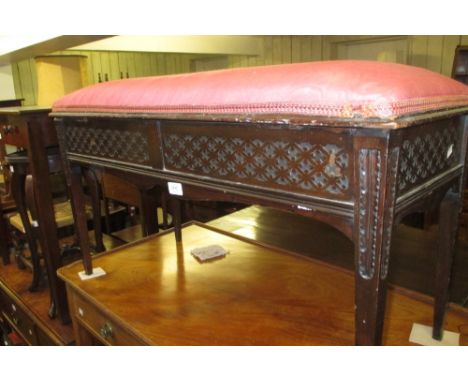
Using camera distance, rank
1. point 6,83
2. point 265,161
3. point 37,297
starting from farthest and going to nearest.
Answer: point 6,83
point 37,297
point 265,161

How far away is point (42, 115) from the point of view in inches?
54.3

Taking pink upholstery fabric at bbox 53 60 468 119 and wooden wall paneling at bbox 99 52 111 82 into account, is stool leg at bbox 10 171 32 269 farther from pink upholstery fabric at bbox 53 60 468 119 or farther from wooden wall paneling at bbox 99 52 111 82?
wooden wall paneling at bbox 99 52 111 82

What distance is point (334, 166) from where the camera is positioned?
1.89 ft

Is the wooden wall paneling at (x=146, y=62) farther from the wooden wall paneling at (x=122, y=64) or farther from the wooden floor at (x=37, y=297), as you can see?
the wooden floor at (x=37, y=297)

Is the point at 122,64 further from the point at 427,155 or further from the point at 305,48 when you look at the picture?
the point at 427,155

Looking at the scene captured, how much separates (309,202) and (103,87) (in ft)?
1.96

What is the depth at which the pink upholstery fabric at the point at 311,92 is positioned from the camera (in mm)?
510

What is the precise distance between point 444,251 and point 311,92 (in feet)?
1.84

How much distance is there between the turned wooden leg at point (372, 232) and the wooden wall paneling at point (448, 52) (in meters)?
2.80

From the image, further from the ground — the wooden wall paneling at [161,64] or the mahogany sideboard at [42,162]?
the wooden wall paneling at [161,64]

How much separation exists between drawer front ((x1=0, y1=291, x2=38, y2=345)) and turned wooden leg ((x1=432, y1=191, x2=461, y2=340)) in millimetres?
1519

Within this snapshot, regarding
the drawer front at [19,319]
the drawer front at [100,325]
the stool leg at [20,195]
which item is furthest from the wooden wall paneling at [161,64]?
the drawer front at [100,325]

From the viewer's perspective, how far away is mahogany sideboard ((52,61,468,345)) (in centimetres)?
53

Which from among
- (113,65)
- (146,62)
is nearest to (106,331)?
(113,65)
